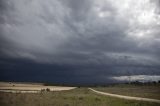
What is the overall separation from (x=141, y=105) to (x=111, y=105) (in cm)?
558

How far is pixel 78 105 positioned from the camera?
46.3m

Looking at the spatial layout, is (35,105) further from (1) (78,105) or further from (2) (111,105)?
(2) (111,105)

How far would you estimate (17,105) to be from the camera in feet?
146

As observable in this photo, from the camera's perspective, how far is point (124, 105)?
1916 inches

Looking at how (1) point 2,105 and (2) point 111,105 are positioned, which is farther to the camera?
(2) point 111,105

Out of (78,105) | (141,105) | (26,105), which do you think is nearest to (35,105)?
(26,105)

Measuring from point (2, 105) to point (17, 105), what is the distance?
2427 mm

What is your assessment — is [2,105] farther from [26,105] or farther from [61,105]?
[61,105]

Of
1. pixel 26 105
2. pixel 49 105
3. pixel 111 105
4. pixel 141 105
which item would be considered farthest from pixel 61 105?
pixel 141 105

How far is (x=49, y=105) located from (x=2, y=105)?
776 cm

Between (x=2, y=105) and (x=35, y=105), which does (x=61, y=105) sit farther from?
(x=2, y=105)

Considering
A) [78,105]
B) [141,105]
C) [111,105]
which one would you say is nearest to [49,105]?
[78,105]

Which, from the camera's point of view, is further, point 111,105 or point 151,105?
point 111,105

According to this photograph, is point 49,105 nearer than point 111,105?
Yes
